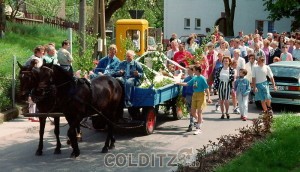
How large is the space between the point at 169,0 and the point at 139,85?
41861mm

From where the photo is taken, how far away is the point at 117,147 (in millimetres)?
12875

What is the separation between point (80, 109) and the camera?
461 inches

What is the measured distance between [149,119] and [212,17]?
1574 inches

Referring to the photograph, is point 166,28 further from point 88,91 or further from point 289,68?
point 88,91

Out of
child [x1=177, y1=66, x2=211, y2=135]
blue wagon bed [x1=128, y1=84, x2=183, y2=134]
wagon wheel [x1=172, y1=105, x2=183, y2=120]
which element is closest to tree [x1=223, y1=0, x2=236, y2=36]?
wagon wheel [x1=172, y1=105, x2=183, y2=120]

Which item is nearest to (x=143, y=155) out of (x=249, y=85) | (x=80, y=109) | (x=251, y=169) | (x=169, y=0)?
(x=80, y=109)

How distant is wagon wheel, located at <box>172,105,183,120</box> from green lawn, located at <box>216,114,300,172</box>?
3390 mm

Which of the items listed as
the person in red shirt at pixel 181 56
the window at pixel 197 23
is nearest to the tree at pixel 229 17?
the window at pixel 197 23

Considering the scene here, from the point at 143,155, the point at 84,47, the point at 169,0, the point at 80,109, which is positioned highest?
the point at 169,0

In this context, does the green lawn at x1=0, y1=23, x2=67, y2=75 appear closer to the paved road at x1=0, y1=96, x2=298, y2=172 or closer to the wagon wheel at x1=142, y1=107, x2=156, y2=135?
the paved road at x1=0, y1=96, x2=298, y2=172

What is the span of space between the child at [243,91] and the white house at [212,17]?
33.6 meters

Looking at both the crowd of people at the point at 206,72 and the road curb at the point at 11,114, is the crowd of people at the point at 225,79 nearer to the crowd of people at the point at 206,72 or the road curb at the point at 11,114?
the crowd of people at the point at 206,72

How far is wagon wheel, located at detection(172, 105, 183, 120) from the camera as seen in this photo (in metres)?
15.8

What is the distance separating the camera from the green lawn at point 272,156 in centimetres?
999
